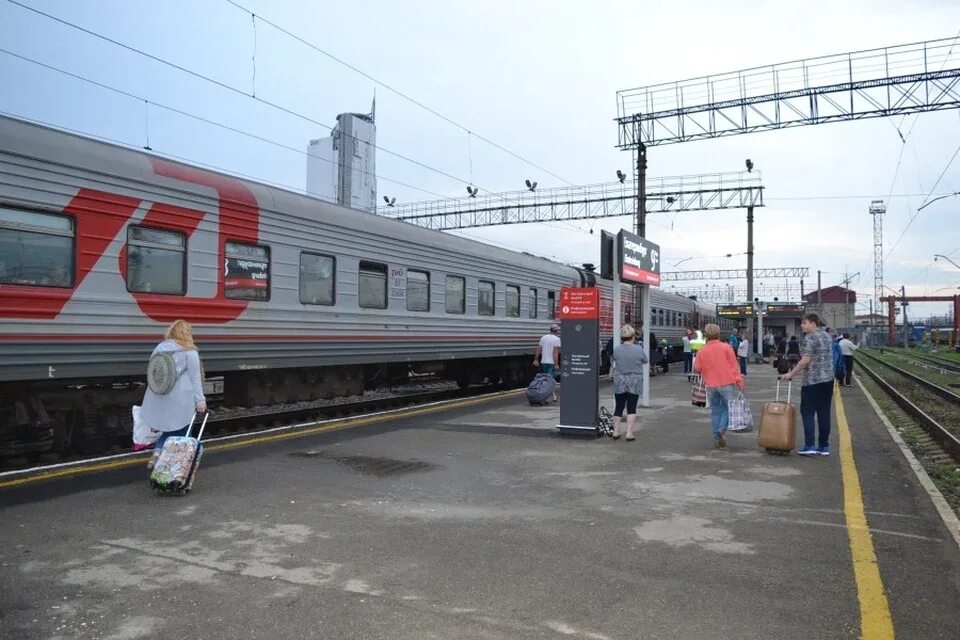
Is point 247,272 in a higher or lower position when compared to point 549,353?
higher

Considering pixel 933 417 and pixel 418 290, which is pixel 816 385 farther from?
pixel 933 417

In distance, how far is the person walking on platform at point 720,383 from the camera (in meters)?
8.75

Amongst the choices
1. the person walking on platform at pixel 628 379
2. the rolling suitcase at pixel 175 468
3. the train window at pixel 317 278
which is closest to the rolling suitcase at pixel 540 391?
the person walking on platform at pixel 628 379

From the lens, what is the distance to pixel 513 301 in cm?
1655

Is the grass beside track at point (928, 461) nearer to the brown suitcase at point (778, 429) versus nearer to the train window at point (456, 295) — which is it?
the brown suitcase at point (778, 429)

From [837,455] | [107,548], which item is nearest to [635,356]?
[837,455]

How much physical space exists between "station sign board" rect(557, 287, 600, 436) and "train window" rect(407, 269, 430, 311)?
350 centimetres

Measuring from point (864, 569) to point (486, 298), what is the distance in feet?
36.9

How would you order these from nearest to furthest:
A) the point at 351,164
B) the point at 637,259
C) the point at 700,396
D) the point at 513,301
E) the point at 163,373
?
the point at 163,373, the point at 637,259, the point at 700,396, the point at 513,301, the point at 351,164

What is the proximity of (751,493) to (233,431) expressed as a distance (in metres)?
6.71

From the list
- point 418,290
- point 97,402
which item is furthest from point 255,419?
point 418,290

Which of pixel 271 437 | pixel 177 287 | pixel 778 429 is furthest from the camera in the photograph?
pixel 271 437

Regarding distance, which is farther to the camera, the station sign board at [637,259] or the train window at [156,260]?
the station sign board at [637,259]

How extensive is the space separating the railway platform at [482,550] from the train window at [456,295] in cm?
609
